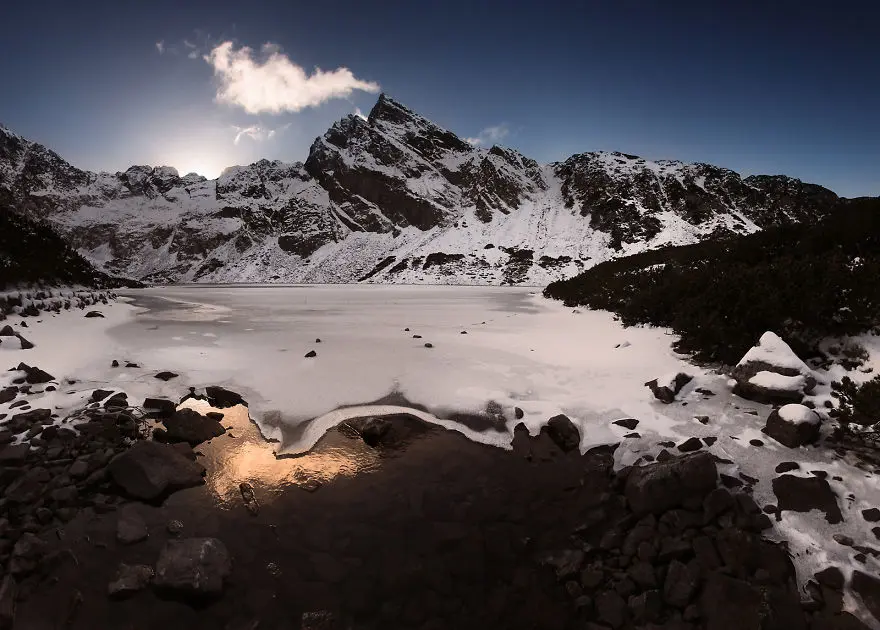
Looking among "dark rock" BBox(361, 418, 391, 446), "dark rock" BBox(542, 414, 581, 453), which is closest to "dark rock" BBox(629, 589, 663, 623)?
"dark rock" BBox(542, 414, 581, 453)

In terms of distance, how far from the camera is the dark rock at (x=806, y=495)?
15.9ft

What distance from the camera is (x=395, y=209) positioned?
11569 cm

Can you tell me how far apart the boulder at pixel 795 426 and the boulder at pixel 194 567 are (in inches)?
313

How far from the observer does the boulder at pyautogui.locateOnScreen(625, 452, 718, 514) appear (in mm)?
5137

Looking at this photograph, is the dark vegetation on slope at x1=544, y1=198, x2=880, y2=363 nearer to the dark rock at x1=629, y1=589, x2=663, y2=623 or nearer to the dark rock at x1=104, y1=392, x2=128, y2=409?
the dark rock at x1=629, y1=589, x2=663, y2=623

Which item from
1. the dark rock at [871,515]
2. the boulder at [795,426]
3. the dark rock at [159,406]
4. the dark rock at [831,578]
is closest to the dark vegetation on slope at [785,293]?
the boulder at [795,426]

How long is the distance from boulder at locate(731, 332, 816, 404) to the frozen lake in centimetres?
181

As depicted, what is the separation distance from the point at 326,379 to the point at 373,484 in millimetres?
4533

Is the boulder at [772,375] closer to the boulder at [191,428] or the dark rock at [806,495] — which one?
the dark rock at [806,495]

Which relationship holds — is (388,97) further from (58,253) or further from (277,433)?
(277,433)

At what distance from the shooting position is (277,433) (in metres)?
7.49

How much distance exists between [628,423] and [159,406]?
9.32 m

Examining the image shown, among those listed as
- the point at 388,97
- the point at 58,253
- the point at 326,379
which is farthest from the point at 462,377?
the point at 388,97

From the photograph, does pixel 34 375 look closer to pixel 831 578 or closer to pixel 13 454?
pixel 13 454
